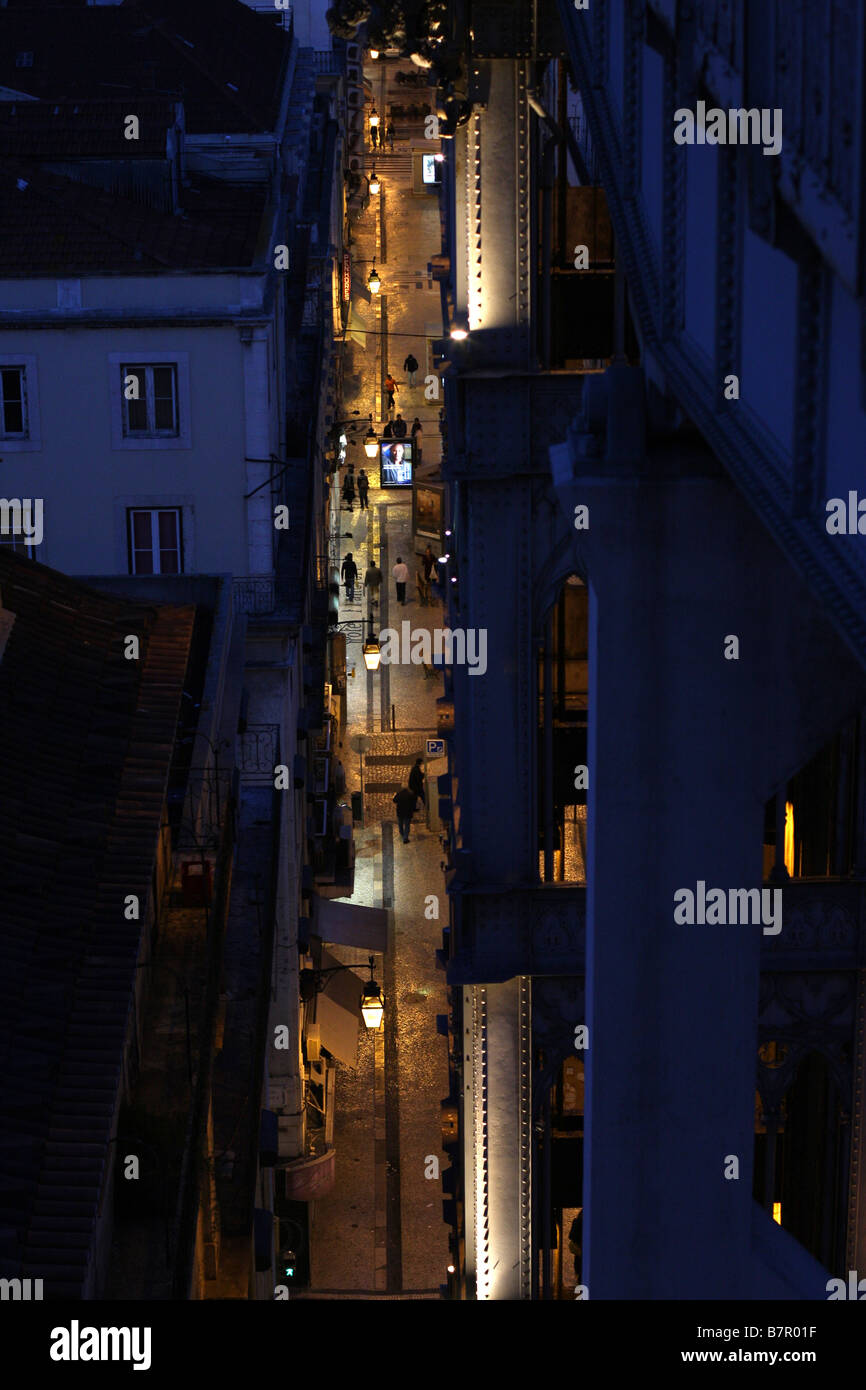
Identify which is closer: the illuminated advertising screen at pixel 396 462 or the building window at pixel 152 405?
the building window at pixel 152 405

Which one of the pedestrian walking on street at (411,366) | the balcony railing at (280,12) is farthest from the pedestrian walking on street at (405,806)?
the balcony railing at (280,12)

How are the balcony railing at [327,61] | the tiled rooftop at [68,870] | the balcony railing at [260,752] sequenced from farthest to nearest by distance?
the balcony railing at [327,61], the balcony railing at [260,752], the tiled rooftop at [68,870]

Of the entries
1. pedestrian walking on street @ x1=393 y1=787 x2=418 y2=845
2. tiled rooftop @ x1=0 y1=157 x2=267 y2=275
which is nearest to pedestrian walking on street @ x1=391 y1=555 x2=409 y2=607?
pedestrian walking on street @ x1=393 y1=787 x2=418 y2=845

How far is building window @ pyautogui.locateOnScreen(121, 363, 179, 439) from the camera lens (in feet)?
118

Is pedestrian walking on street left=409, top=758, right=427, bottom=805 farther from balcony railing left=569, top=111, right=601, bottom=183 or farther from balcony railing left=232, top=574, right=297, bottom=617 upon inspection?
balcony railing left=569, top=111, right=601, bottom=183

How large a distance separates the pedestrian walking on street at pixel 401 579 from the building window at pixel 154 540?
2237 cm

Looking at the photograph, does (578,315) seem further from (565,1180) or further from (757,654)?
(757,654)

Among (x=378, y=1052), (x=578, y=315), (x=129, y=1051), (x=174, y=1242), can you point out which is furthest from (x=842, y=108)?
(x=378, y=1052)

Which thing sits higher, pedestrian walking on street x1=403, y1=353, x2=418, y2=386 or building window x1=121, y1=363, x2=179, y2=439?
pedestrian walking on street x1=403, y1=353, x2=418, y2=386

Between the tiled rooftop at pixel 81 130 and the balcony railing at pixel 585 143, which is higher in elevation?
the tiled rooftop at pixel 81 130

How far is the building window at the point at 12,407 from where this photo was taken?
35938 mm

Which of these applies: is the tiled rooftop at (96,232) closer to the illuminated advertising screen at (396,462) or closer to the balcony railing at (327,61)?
the illuminated advertising screen at (396,462)

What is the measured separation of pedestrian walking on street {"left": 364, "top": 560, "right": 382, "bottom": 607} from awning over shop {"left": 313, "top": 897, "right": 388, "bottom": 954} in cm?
1987

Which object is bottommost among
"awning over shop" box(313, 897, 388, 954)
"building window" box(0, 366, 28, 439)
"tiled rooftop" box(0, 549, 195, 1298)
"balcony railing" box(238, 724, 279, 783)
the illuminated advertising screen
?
"tiled rooftop" box(0, 549, 195, 1298)
